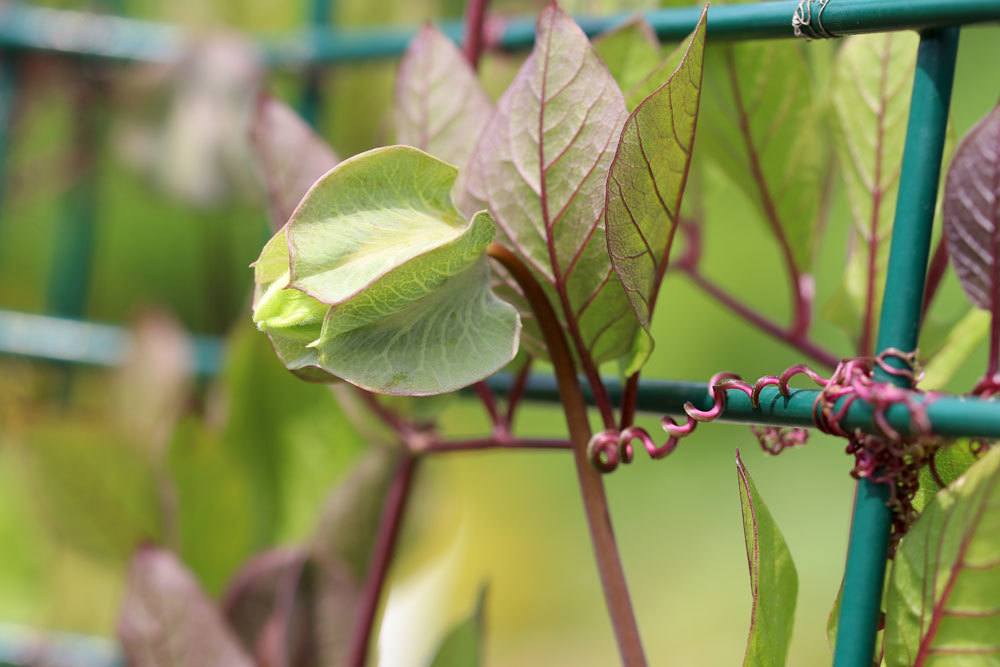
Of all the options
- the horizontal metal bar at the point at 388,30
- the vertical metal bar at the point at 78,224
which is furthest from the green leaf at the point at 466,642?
the vertical metal bar at the point at 78,224

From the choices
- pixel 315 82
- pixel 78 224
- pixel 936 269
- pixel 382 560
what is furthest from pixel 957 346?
pixel 78 224

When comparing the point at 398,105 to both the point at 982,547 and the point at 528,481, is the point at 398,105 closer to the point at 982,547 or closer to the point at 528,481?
the point at 982,547

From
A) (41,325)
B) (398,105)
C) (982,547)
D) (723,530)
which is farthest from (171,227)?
(982,547)

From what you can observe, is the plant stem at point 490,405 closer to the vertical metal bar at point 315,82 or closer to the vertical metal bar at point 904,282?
the vertical metal bar at point 904,282

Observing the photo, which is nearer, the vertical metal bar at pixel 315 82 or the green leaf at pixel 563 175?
the green leaf at pixel 563 175

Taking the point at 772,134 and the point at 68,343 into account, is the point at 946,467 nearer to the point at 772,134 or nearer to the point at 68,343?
the point at 772,134
